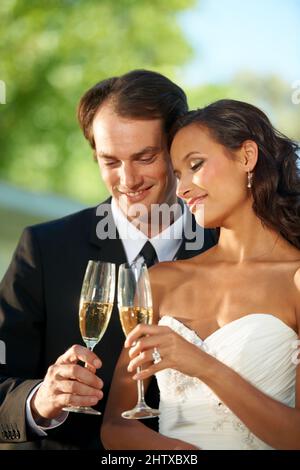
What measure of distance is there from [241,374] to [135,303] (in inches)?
22.5

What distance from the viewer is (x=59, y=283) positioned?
153 inches

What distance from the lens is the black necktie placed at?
3877 millimetres

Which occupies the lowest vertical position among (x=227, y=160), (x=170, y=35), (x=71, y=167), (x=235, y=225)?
(x=235, y=225)

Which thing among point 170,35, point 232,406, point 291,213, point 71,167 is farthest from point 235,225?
point 170,35

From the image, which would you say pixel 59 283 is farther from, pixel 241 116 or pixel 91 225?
pixel 241 116

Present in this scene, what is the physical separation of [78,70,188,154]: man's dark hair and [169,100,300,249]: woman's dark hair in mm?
505

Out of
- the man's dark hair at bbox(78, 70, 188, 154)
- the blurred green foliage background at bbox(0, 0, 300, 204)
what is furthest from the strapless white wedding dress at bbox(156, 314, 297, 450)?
the blurred green foliage background at bbox(0, 0, 300, 204)

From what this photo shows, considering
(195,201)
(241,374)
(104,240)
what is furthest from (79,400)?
(104,240)

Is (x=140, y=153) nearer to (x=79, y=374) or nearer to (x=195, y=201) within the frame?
(x=195, y=201)

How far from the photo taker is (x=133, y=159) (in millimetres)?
3822

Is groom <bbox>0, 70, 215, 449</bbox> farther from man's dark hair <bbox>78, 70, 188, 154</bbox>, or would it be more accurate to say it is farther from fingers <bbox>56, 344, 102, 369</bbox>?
fingers <bbox>56, 344, 102, 369</bbox>

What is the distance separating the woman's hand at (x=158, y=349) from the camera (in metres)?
2.50

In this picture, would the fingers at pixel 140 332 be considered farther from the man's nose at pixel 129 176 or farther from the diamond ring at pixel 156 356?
the man's nose at pixel 129 176

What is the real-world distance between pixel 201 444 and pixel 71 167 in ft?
47.6
